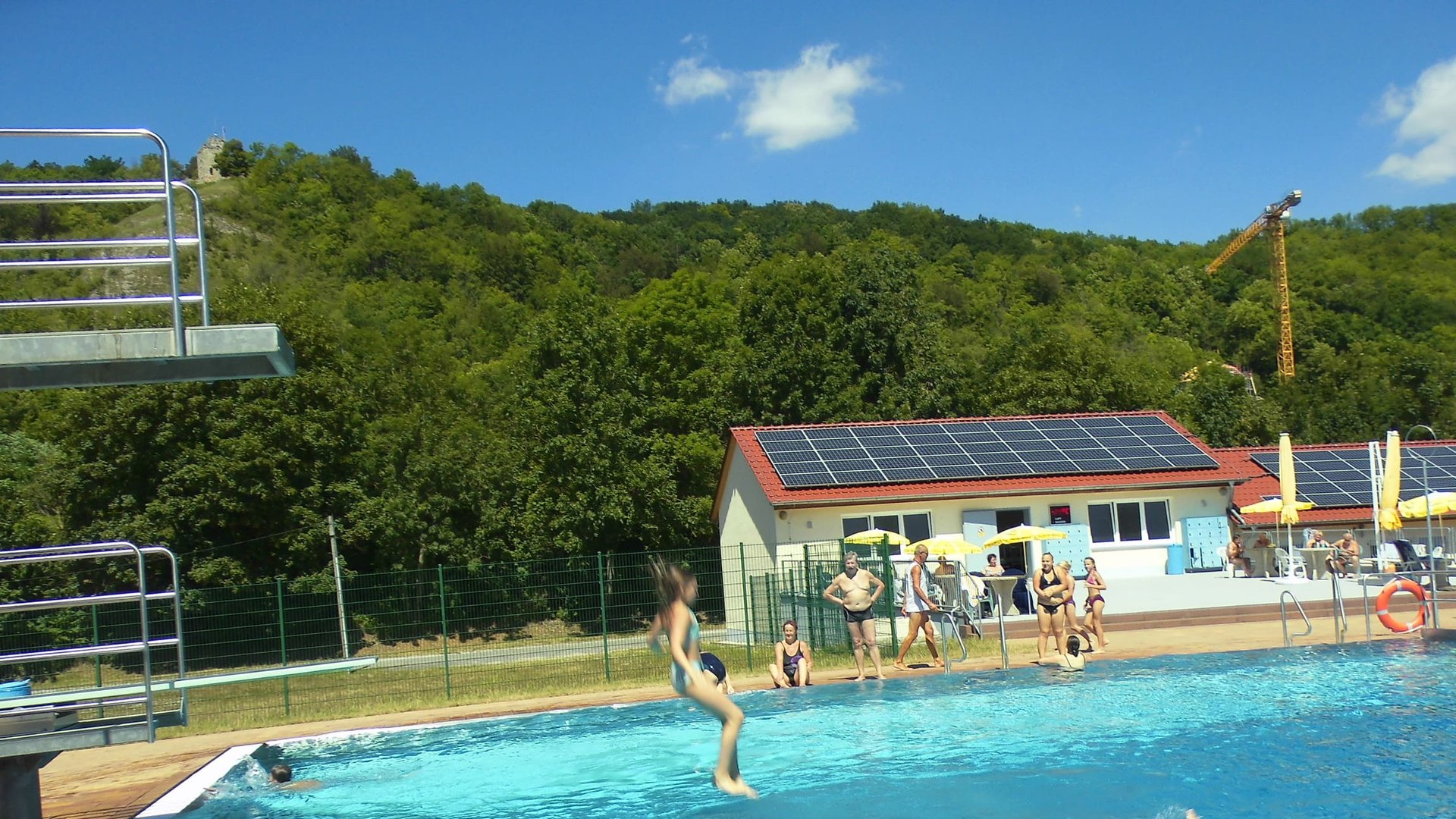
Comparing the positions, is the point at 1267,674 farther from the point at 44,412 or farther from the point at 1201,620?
the point at 44,412

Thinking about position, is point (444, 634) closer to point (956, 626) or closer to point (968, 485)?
point (956, 626)

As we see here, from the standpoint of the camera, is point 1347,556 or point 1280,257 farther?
point 1280,257

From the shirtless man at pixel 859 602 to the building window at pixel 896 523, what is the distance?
10515 millimetres

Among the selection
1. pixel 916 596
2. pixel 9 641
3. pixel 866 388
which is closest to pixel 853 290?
pixel 866 388

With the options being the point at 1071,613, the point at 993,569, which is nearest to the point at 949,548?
the point at 993,569

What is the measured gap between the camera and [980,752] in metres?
12.7

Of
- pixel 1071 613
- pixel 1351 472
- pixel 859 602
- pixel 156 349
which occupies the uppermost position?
pixel 156 349

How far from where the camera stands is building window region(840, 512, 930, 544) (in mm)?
28109

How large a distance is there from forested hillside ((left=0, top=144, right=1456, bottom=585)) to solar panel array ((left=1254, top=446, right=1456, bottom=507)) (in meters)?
13.7

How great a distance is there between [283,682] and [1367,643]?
17481mm

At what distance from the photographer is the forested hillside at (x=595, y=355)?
3073cm

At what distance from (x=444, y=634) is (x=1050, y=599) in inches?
396

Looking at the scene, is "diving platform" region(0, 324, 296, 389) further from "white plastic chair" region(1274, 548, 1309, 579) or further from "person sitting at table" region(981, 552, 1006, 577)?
"white plastic chair" region(1274, 548, 1309, 579)

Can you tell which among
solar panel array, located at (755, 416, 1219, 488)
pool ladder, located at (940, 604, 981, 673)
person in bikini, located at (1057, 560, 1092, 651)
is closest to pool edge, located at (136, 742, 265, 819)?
pool ladder, located at (940, 604, 981, 673)
